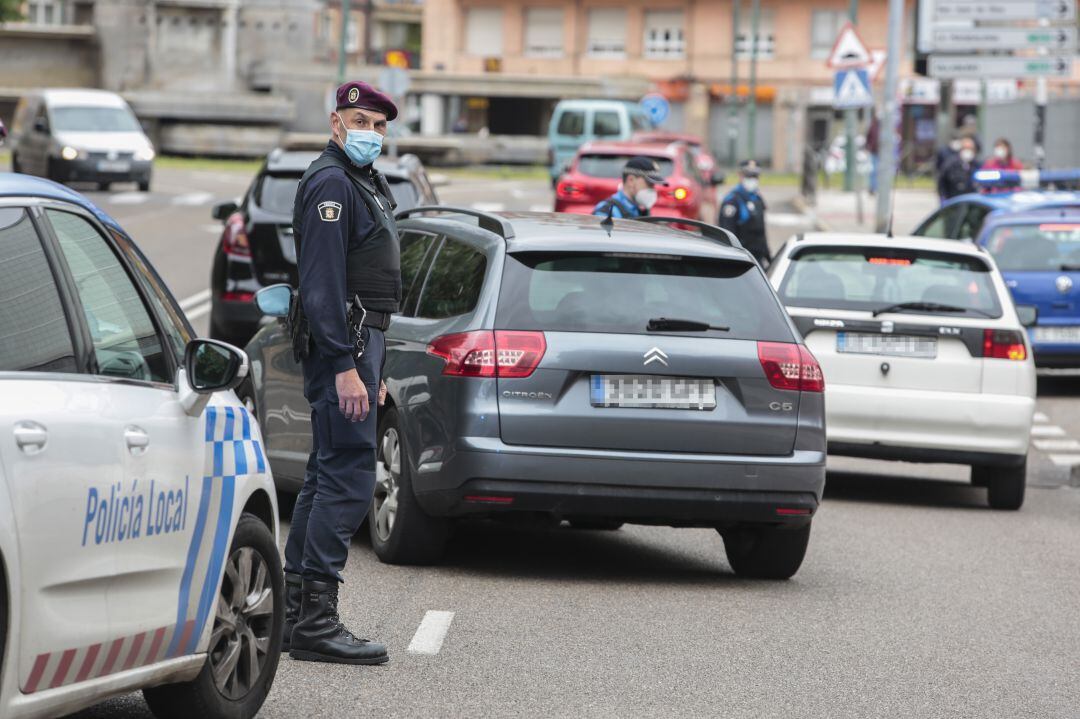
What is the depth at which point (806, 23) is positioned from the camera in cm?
8600

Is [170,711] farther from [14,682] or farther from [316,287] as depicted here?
[316,287]

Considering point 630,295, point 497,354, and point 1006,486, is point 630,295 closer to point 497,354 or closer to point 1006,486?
point 497,354

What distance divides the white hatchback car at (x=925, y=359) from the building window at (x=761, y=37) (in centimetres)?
7471

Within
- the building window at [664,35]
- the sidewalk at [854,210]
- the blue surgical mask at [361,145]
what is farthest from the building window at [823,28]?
the blue surgical mask at [361,145]

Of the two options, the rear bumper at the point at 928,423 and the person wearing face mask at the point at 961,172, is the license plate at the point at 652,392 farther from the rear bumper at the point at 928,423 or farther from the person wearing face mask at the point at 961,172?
the person wearing face mask at the point at 961,172

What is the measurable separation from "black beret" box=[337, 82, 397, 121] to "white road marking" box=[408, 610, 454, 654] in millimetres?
1832

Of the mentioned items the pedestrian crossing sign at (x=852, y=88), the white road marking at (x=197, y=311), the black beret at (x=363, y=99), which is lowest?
the white road marking at (x=197, y=311)

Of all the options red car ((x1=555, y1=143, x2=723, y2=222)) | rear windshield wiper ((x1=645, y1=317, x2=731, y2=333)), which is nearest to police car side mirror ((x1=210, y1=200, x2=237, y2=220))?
rear windshield wiper ((x1=645, y1=317, x2=731, y2=333))

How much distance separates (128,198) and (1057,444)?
2709 centimetres

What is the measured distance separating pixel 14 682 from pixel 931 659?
13.1ft

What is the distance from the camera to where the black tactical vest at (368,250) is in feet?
23.0

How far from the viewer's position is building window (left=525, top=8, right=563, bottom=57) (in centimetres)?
8769

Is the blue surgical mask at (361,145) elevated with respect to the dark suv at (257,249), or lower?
elevated

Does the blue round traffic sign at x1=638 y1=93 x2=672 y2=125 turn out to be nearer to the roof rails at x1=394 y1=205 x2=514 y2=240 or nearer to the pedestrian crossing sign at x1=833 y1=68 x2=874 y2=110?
the pedestrian crossing sign at x1=833 y1=68 x2=874 y2=110
